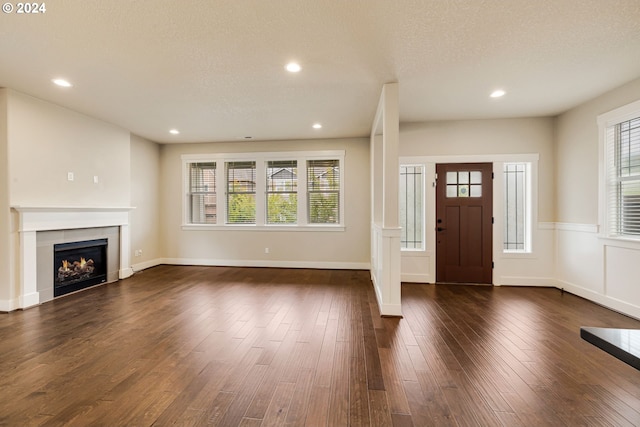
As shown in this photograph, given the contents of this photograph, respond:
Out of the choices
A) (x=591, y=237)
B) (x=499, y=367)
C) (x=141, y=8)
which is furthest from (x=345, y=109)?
(x=591, y=237)

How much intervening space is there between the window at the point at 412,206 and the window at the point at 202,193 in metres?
4.08

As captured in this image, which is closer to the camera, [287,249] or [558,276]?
[558,276]

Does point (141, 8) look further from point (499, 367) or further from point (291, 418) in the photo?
point (499, 367)

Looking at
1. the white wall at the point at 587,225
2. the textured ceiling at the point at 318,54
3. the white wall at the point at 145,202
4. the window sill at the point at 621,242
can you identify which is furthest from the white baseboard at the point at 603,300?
the white wall at the point at 145,202

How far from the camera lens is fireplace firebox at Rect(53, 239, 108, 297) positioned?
13.1 feet

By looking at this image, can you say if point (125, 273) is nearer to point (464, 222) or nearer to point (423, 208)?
point (423, 208)

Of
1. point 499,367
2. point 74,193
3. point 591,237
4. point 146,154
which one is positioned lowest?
point 499,367

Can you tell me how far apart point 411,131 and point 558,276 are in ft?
11.0

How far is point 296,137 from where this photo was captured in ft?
18.7

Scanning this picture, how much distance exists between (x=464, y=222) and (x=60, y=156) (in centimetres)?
631

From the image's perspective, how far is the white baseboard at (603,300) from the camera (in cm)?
326

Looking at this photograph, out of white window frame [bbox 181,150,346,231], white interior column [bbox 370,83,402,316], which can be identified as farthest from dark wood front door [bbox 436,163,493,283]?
white window frame [bbox 181,150,346,231]

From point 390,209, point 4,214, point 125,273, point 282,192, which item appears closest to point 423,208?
point 390,209

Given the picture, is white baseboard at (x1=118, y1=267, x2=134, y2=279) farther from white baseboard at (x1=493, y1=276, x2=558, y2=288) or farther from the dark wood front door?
white baseboard at (x1=493, y1=276, x2=558, y2=288)
